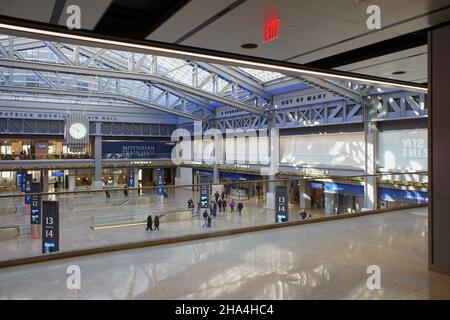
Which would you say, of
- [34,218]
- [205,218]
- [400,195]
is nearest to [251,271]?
[205,218]

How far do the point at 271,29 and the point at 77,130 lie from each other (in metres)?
26.9

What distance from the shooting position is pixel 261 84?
2470 cm

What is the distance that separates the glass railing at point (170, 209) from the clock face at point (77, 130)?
13861 mm

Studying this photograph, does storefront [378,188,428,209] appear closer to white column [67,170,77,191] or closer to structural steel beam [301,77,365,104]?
structural steel beam [301,77,365,104]

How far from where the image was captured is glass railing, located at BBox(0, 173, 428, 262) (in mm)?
8281

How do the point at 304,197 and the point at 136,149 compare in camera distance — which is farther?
the point at 136,149

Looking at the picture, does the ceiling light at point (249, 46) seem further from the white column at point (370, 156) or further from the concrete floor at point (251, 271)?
the white column at point (370, 156)

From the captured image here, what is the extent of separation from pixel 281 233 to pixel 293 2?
4356 millimetres

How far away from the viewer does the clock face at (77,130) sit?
28.2 meters

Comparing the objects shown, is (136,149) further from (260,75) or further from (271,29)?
(271,29)

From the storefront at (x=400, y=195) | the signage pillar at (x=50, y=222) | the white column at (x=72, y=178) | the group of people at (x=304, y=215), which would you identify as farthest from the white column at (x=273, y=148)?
the white column at (x=72, y=178)

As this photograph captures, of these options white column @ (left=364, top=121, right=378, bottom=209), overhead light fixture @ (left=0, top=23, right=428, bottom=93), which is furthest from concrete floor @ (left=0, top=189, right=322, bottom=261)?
white column @ (left=364, top=121, right=378, bottom=209)

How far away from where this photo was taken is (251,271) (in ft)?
15.6
